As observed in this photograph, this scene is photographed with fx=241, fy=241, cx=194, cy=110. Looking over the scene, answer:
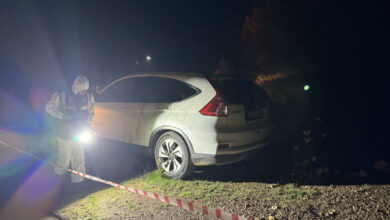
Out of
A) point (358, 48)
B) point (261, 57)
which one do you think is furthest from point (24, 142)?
point (261, 57)

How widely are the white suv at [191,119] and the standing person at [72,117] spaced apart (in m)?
0.76

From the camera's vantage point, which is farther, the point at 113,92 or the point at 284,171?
the point at 113,92

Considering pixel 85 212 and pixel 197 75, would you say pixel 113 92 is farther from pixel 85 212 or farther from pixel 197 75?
pixel 85 212

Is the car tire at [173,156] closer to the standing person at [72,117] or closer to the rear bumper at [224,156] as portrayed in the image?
the rear bumper at [224,156]

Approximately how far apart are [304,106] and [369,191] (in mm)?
4999

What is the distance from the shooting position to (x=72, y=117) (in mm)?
3736

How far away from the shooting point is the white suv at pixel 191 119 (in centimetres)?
348

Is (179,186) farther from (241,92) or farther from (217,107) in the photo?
(241,92)

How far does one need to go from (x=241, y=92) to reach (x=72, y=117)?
267 centimetres

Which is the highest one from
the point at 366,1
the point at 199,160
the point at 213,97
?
the point at 366,1

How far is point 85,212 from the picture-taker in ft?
9.66

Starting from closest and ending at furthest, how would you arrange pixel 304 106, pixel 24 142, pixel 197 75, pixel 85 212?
pixel 85 212 < pixel 197 75 < pixel 24 142 < pixel 304 106

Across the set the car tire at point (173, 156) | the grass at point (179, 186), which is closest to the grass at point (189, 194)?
the grass at point (179, 186)

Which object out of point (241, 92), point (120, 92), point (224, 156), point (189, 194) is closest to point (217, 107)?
point (241, 92)
